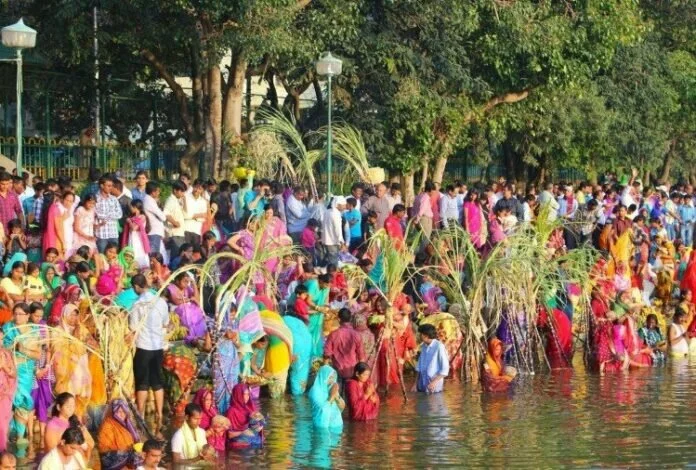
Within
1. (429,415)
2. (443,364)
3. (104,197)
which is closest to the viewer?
(429,415)

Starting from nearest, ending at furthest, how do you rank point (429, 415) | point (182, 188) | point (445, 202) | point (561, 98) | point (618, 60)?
point (429, 415) → point (182, 188) → point (445, 202) → point (561, 98) → point (618, 60)

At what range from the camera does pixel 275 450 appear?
15602 millimetres

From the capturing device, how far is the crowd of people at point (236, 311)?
15531 mm

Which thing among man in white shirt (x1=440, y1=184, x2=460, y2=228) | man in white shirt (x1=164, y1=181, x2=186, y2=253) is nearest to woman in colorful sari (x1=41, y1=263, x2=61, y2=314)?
man in white shirt (x1=164, y1=181, x2=186, y2=253)

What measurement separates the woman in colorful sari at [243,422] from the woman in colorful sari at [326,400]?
916mm

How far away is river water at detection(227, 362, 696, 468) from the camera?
49.9ft

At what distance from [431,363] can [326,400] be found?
8.85 feet

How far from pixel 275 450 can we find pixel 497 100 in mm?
18240

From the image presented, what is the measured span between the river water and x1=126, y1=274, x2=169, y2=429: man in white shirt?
4.66 ft

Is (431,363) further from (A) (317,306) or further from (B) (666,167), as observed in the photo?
(B) (666,167)

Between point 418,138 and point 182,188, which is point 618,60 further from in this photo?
point 182,188

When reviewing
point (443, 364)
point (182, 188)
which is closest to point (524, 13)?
point (182, 188)

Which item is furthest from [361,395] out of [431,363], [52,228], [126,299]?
[52,228]

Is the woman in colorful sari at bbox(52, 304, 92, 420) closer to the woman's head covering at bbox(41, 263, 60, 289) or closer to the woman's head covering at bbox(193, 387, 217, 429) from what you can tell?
the woman's head covering at bbox(193, 387, 217, 429)
